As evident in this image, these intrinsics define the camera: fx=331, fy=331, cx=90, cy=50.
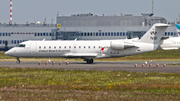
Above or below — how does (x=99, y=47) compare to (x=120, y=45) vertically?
below

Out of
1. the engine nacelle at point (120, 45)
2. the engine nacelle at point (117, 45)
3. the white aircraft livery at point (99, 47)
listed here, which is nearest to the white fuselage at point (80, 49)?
the white aircraft livery at point (99, 47)

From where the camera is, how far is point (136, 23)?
137 metres

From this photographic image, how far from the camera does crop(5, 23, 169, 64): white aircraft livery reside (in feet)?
167

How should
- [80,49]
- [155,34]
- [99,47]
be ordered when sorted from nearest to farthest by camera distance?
[155,34] → [99,47] → [80,49]

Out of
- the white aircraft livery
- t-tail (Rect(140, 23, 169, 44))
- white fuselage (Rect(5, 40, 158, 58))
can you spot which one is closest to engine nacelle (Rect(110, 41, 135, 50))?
the white aircraft livery

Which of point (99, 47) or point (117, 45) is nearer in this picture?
point (117, 45)

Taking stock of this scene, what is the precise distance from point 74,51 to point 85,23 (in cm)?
8506

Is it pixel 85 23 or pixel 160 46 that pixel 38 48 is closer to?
pixel 160 46

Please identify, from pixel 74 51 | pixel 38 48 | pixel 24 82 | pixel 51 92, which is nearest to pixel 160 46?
pixel 74 51

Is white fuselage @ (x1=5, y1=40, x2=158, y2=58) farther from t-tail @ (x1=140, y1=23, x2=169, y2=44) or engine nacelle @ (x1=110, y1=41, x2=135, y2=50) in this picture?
t-tail @ (x1=140, y1=23, x2=169, y2=44)

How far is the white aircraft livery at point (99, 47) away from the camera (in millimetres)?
50844

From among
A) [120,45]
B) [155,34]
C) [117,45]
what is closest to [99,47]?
[117,45]

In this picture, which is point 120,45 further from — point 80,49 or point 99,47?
point 80,49

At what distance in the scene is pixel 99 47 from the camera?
168ft
